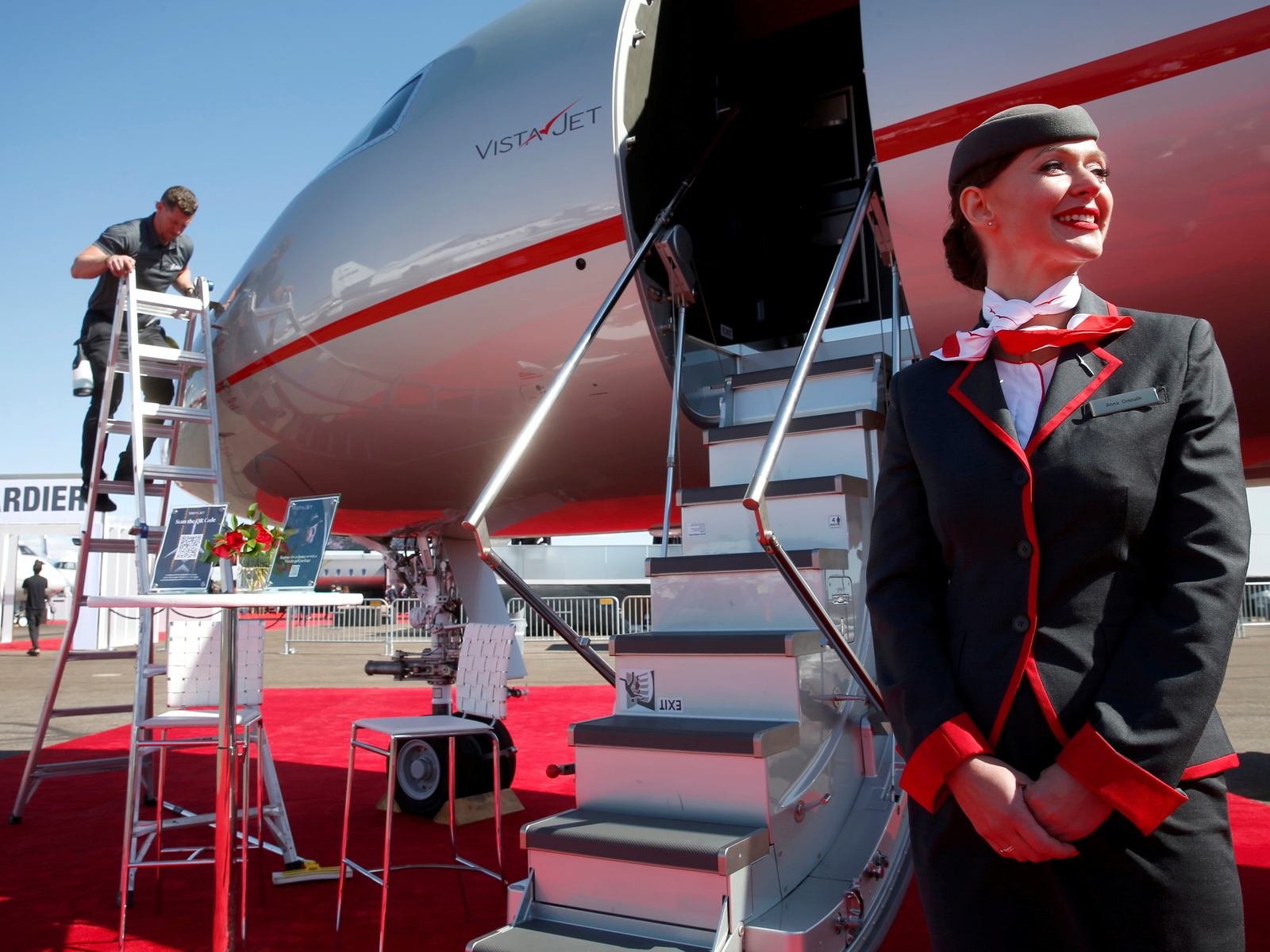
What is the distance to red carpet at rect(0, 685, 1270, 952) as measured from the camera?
2.92 meters

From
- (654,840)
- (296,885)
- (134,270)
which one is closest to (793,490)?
(654,840)

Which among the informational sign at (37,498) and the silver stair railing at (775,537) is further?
the informational sign at (37,498)

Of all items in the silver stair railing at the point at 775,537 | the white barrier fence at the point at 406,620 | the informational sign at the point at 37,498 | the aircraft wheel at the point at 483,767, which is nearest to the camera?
the silver stair railing at the point at 775,537

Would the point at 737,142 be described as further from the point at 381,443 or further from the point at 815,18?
the point at 381,443

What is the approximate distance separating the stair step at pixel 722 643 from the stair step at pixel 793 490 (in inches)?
16.7

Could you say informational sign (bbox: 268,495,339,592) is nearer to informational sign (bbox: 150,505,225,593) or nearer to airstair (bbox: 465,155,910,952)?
informational sign (bbox: 150,505,225,593)

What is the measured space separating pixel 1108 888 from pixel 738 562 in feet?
5.48

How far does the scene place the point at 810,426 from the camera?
9.68 feet

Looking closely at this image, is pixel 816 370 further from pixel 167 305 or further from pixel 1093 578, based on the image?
pixel 167 305

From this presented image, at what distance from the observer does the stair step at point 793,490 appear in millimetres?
2676

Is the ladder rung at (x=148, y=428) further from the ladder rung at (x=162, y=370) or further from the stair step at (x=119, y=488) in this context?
the ladder rung at (x=162, y=370)

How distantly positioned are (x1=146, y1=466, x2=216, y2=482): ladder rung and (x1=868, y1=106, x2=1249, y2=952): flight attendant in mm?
3221

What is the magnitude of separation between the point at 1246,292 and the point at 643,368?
1.83 m

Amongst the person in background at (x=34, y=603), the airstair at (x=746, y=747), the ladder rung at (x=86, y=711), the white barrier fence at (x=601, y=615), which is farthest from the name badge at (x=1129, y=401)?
the person in background at (x=34, y=603)
